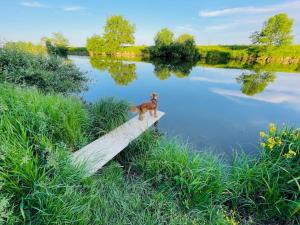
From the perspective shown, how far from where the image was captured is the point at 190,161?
2.31 m

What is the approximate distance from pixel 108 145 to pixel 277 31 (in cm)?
3256

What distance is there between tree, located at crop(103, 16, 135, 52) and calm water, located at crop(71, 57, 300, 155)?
2913 cm

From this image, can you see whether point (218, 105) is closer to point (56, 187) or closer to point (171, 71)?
point (56, 187)

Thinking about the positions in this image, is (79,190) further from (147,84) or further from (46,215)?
(147,84)

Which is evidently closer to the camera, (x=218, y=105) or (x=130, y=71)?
(x=218, y=105)

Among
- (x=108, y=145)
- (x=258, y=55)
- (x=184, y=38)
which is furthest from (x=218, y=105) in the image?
(x=184, y=38)

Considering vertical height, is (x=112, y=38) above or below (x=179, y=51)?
above

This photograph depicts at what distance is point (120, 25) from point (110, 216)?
1607 inches

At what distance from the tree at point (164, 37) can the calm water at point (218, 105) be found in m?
21.2

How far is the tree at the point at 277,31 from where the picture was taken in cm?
2464

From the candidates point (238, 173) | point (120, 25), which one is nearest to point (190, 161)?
point (238, 173)

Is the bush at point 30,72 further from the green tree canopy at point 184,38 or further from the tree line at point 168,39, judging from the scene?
the green tree canopy at point 184,38

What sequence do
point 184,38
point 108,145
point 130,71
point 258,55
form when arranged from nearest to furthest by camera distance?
point 108,145 < point 130,71 < point 258,55 < point 184,38

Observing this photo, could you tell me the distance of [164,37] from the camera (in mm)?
29438
